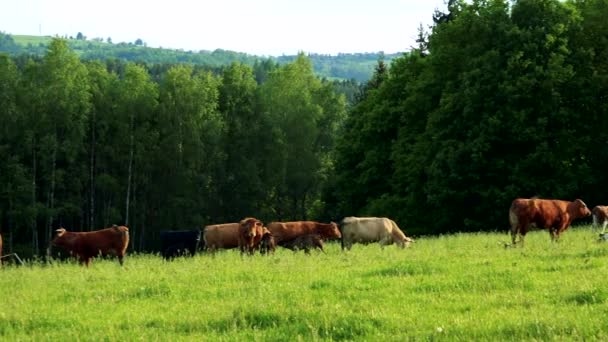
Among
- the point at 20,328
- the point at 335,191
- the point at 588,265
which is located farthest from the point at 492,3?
the point at 20,328

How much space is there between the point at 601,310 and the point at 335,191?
4662 cm

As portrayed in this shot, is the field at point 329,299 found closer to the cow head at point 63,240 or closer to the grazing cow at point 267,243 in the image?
the cow head at point 63,240

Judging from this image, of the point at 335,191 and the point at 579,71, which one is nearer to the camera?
the point at 579,71

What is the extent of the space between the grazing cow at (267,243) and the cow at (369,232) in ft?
8.61

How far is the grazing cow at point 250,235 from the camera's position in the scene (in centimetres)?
2883

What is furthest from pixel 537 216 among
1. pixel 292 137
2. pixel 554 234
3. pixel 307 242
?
pixel 292 137

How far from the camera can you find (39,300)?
18.1 meters

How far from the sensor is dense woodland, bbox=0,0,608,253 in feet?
149

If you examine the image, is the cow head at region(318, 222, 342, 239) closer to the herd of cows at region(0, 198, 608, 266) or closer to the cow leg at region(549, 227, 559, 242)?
the herd of cows at region(0, 198, 608, 266)

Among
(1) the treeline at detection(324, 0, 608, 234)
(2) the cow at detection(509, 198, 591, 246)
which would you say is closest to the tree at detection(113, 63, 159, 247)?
(1) the treeline at detection(324, 0, 608, 234)

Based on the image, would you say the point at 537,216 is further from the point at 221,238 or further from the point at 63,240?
the point at 63,240

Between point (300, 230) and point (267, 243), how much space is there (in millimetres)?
2548

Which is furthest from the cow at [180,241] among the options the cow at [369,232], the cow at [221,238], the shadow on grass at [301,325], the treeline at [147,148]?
the treeline at [147,148]

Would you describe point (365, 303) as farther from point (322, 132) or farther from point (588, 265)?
point (322, 132)
